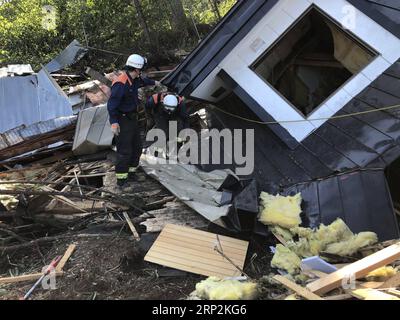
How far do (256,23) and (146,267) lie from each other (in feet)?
11.3

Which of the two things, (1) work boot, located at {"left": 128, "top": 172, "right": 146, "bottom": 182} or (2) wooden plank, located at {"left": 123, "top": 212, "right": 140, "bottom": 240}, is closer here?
(2) wooden plank, located at {"left": 123, "top": 212, "right": 140, "bottom": 240}

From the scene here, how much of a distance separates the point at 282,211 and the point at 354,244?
0.95 meters

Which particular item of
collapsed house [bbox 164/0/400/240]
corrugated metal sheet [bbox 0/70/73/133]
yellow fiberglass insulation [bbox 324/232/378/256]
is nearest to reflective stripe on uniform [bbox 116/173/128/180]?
collapsed house [bbox 164/0/400/240]

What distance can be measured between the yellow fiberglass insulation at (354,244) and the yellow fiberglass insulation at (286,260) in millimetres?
353

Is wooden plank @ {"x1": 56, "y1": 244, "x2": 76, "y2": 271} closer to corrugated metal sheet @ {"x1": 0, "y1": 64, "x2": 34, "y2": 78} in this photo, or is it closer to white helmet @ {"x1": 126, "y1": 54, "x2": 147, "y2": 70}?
white helmet @ {"x1": 126, "y1": 54, "x2": 147, "y2": 70}

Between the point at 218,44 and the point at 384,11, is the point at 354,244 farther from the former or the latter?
the point at 218,44

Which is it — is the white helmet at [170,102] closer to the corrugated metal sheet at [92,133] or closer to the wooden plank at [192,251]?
the corrugated metal sheet at [92,133]

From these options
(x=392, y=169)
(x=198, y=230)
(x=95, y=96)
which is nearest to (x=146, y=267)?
(x=198, y=230)

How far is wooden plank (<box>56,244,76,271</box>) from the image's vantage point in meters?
4.71

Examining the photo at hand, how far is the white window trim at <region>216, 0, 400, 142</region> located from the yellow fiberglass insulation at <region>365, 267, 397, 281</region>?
2.28 meters

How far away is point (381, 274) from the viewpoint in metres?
3.60

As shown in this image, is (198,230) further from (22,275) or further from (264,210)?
(22,275)

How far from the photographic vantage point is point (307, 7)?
17.8 feet

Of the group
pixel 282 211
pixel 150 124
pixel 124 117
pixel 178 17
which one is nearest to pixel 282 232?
pixel 282 211
